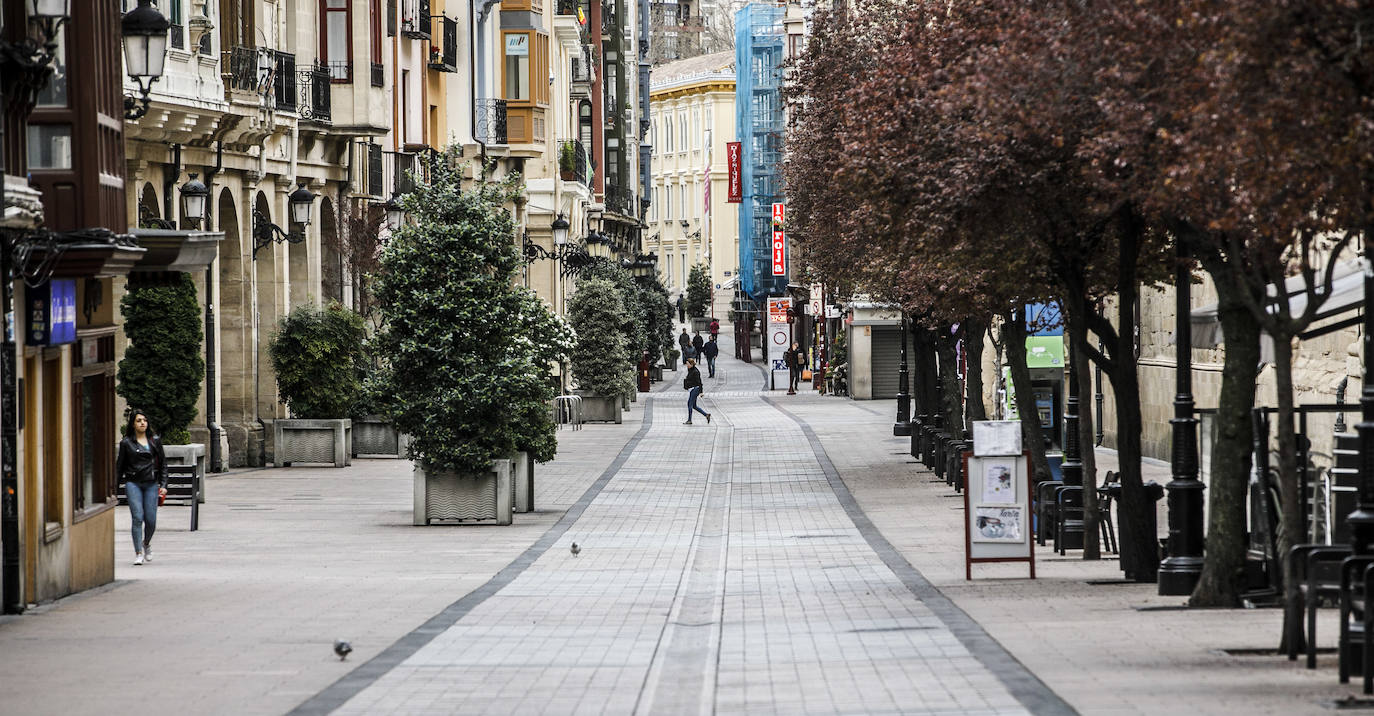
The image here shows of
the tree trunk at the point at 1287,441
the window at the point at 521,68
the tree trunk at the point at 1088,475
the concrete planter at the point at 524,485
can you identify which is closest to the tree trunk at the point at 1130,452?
the tree trunk at the point at 1088,475

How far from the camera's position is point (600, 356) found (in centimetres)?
4909

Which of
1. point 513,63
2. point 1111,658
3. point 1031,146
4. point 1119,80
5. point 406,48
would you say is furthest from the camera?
point 513,63

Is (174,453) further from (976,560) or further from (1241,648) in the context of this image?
(1241,648)

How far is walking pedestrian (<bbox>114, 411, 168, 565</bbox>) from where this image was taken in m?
17.9

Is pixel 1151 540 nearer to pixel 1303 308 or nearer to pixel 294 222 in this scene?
pixel 1303 308

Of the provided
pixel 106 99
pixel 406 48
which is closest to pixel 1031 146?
pixel 106 99

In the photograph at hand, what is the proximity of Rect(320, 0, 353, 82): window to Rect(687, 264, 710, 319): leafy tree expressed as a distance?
8508cm

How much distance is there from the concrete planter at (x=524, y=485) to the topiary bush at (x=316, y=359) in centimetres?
856

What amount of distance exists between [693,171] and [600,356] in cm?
8530

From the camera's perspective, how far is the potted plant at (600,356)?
49.0 m

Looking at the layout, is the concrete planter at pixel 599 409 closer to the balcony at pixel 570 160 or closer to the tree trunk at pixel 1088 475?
the balcony at pixel 570 160

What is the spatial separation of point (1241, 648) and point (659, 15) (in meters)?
150

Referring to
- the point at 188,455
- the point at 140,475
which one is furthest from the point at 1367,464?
the point at 188,455

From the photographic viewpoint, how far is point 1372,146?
348 inches
